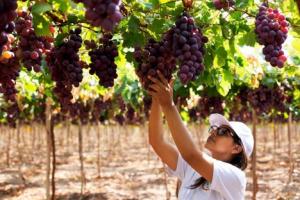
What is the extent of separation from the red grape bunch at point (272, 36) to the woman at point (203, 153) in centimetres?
62

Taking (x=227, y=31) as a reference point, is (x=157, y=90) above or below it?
below

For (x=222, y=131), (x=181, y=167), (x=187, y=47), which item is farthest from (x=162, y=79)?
(x=181, y=167)

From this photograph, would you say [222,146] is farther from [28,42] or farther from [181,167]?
[28,42]

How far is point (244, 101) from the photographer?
966 centimetres

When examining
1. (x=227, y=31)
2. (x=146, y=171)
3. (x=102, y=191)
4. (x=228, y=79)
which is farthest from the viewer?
(x=146, y=171)

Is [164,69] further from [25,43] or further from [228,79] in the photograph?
[228,79]

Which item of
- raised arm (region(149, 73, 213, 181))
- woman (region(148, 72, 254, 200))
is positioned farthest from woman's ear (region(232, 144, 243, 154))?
raised arm (region(149, 73, 213, 181))

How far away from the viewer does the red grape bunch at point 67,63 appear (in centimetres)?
307

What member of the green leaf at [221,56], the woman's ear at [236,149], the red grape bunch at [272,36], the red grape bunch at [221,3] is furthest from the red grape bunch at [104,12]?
the woman's ear at [236,149]

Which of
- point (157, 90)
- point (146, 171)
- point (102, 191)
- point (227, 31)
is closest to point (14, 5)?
point (157, 90)

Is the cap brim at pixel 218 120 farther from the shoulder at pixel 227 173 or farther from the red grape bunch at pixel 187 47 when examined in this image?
the red grape bunch at pixel 187 47

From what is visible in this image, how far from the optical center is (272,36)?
9.43 feet

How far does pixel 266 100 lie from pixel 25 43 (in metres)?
6.95

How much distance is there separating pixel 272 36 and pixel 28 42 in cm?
142
